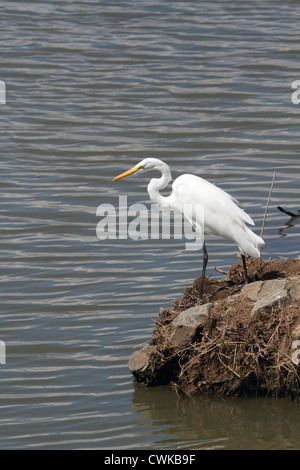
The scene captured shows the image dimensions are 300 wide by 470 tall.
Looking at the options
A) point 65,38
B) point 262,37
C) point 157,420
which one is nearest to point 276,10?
point 262,37

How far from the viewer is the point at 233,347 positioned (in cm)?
639

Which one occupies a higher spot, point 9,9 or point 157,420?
point 9,9

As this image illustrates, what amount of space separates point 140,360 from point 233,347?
785mm

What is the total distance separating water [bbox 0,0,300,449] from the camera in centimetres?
652

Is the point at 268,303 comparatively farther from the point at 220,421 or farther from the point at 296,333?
the point at 220,421

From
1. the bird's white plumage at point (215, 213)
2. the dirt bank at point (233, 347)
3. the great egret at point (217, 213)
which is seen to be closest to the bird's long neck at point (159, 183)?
the great egret at point (217, 213)

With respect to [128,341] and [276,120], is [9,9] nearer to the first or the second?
[276,120]

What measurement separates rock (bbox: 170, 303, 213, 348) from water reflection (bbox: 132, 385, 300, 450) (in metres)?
0.46

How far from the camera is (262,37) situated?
18344 millimetres

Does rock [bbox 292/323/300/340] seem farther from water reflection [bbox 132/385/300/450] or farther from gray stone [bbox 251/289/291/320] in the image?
water reflection [bbox 132/385/300/450]

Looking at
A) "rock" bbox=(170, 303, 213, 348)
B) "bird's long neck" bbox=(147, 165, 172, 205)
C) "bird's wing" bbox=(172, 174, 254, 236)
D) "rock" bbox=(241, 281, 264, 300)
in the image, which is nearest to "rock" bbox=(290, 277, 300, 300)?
"rock" bbox=(241, 281, 264, 300)

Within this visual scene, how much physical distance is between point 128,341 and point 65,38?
1171cm

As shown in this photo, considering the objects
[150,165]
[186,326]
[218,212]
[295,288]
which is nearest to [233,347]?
[186,326]

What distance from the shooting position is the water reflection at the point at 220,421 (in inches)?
242
